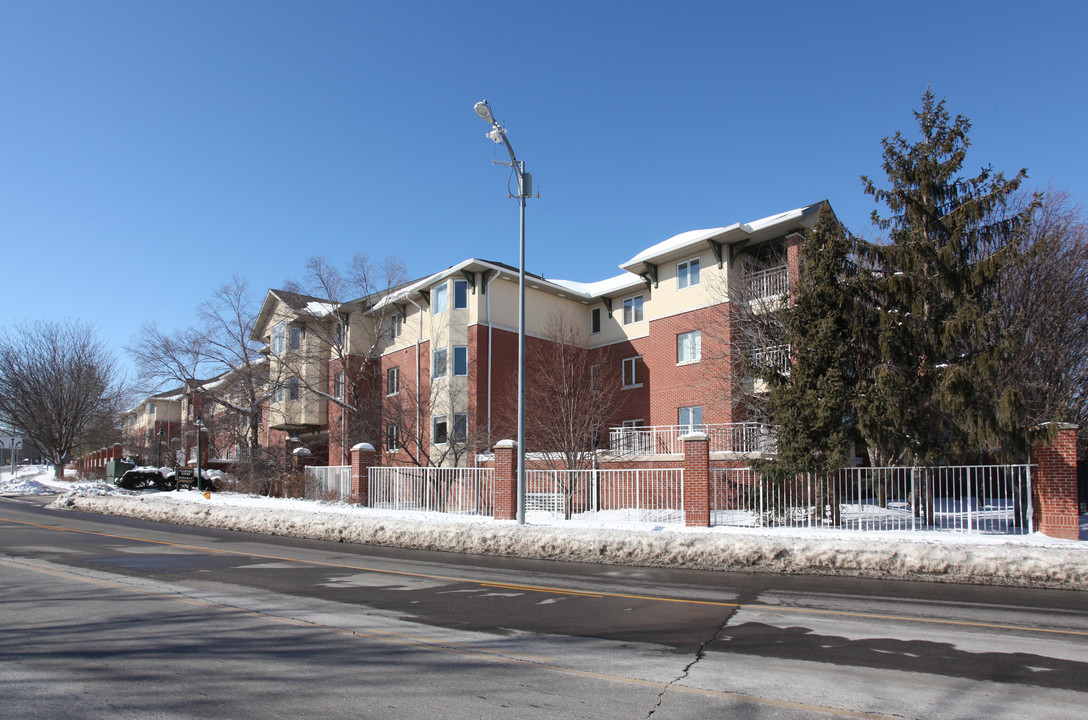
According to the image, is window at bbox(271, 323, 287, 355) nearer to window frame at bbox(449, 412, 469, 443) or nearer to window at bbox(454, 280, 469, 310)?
window at bbox(454, 280, 469, 310)

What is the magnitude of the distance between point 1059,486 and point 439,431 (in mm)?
24865

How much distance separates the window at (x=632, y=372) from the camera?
108 ft

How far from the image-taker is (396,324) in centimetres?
3788

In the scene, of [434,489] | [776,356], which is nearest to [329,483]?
[434,489]

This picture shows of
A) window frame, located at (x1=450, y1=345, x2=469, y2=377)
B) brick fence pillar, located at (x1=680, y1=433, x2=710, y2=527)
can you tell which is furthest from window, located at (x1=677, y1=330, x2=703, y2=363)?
brick fence pillar, located at (x1=680, y1=433, x2=710, y2=527)

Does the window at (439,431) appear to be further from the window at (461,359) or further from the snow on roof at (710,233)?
the snow on roof at (710,233)

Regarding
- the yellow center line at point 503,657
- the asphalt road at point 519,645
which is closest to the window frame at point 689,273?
the asphalt road at point 519,645

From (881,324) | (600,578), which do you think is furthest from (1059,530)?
(600,578)

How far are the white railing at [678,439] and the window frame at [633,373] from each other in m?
4.08

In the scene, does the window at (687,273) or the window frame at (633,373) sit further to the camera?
the window frame at (633,373)

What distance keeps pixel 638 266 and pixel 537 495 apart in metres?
14.0

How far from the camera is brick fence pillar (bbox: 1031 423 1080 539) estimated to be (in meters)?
13.8

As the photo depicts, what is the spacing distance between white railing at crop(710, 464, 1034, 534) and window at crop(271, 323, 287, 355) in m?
33.8

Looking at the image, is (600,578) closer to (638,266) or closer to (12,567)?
(12,567)
